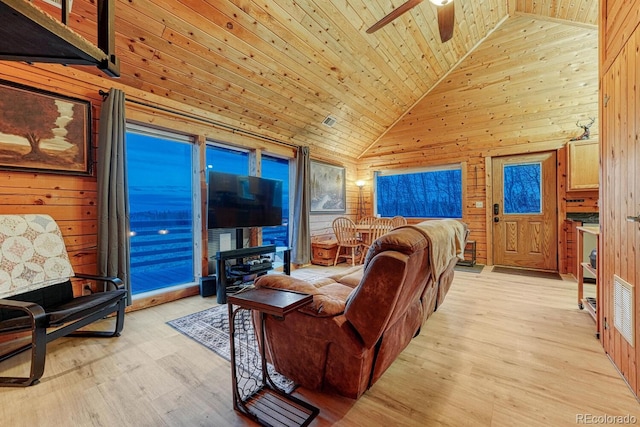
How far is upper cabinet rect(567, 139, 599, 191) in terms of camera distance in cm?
411

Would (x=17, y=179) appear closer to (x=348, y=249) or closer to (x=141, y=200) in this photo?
(x=141, y=200)

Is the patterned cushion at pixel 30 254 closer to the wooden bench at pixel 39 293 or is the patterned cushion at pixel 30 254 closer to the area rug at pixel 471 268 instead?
the wooden bench at pixel 39 293

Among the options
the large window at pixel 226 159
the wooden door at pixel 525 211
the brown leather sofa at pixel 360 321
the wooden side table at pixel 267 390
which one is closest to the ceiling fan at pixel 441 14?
the brown leather sofa at pixel 360 321

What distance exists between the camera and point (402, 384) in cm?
174

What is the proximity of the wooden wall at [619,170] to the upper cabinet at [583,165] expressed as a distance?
2.64 meters

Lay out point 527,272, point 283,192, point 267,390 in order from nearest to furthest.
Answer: point 267,390
point 527,272
point 283,192

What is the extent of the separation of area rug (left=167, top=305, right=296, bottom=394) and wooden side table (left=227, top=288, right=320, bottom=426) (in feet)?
0.24

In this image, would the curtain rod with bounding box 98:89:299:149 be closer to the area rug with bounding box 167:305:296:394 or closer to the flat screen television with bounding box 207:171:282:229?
the flat screen television with bounding box 207:171:282:229

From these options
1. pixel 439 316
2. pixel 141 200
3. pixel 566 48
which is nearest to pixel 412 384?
pixel 439 316

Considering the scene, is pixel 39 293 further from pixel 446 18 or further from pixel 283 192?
pixel 446 18

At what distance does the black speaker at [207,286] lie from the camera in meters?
3.49

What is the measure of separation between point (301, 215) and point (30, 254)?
348 centimetres

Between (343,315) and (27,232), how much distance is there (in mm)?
2683

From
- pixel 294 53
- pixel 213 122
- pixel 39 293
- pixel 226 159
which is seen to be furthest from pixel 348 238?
pixel 39 293
